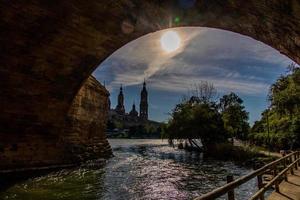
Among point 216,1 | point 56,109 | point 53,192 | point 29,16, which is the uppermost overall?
point 29,16

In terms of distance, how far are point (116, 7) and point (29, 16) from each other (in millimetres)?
3325

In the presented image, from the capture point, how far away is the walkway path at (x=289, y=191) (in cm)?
657

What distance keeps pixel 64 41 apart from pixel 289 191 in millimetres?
9901

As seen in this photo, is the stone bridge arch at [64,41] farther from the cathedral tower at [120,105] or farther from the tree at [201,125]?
the cathedral tower at [120,105]

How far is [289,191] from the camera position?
24.0 ft

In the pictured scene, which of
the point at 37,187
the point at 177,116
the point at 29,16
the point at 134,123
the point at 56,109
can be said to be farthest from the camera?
the point at 134,123

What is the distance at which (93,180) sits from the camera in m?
13.4

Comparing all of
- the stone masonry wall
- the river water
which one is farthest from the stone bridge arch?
the river water

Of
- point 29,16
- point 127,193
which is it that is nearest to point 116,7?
point 29,16

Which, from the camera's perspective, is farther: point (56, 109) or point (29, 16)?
point (56, 109)

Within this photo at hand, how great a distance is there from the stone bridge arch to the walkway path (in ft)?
10.5

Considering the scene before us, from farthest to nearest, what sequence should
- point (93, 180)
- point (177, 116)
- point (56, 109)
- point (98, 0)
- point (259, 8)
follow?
point (177, 116), point (56, 109), point (93, 180), point (98, 0), point (259, 8)

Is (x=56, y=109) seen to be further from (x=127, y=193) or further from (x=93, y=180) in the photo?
(x=127, y=193)

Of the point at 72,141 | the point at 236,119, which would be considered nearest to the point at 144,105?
the point at 236,119
